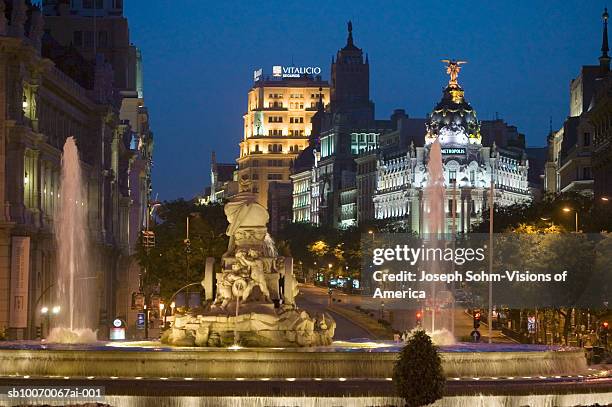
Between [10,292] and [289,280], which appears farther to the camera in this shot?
[10,292]

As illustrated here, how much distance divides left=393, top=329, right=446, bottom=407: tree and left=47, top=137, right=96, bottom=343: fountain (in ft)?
140

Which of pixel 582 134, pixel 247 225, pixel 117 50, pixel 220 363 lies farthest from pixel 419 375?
pixel 582 134

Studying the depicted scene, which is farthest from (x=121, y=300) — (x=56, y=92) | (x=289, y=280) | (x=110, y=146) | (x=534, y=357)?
(x=534, y=357)

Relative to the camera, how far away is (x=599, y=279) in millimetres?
95000

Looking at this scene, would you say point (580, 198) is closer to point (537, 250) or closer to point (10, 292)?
point (537, 250)

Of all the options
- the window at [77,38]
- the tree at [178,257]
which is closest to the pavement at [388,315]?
the tree at [178,257]

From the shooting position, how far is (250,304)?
55.2 metres

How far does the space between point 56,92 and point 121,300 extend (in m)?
33.8

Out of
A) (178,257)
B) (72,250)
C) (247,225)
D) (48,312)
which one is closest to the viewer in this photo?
(247,225)

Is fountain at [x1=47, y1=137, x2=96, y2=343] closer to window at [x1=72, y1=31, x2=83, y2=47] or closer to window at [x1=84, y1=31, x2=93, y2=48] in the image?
window at [x1=72, y1=31, x2=83, y2=47]

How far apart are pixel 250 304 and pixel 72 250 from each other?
29.2m

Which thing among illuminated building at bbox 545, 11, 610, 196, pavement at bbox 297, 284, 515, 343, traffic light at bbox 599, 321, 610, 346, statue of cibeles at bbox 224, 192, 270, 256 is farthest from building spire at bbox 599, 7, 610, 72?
statue of cibeles at bbox 224, 192, 270, 256

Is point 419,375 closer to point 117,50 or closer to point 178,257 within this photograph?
point 178,257

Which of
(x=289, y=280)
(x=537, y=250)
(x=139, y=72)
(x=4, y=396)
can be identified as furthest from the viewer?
(x=139, y=72)
